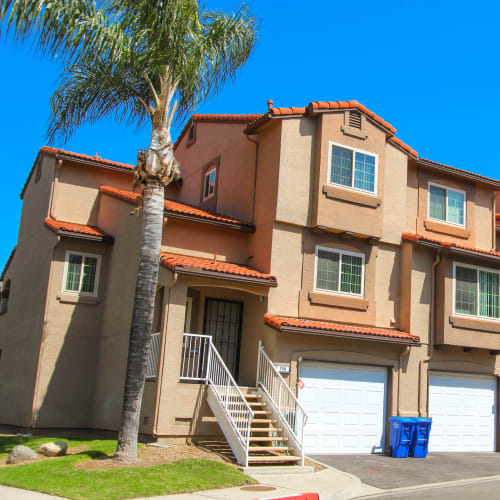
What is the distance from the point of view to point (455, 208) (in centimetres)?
2044

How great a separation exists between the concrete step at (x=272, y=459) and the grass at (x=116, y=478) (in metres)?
0.54

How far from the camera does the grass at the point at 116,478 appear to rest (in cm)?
1047

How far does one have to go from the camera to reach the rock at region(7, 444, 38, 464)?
43.6 feet

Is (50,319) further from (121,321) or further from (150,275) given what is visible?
(150,275)

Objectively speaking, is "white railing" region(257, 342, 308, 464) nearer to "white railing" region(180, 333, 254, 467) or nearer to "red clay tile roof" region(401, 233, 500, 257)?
"white railing" region(180, 333, 254, 467)

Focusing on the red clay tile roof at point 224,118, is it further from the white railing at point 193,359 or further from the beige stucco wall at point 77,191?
the white railing at point 193,359

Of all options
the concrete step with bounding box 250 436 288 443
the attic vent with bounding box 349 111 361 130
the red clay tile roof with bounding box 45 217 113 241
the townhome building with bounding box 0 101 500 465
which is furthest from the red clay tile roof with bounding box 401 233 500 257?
the red clay tile roof with bounding box 45 217 113 241

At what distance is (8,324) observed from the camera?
75.1ft

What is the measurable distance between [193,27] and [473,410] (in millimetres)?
13311

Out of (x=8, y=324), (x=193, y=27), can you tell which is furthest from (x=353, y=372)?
(x=8, y=324)

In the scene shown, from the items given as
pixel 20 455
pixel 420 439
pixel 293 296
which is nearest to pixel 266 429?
pixel 293 296

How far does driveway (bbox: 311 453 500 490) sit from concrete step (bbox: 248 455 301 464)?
1.32 metres

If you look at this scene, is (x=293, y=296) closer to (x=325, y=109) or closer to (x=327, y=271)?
(x=327, y=271)

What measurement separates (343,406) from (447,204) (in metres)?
7.60
